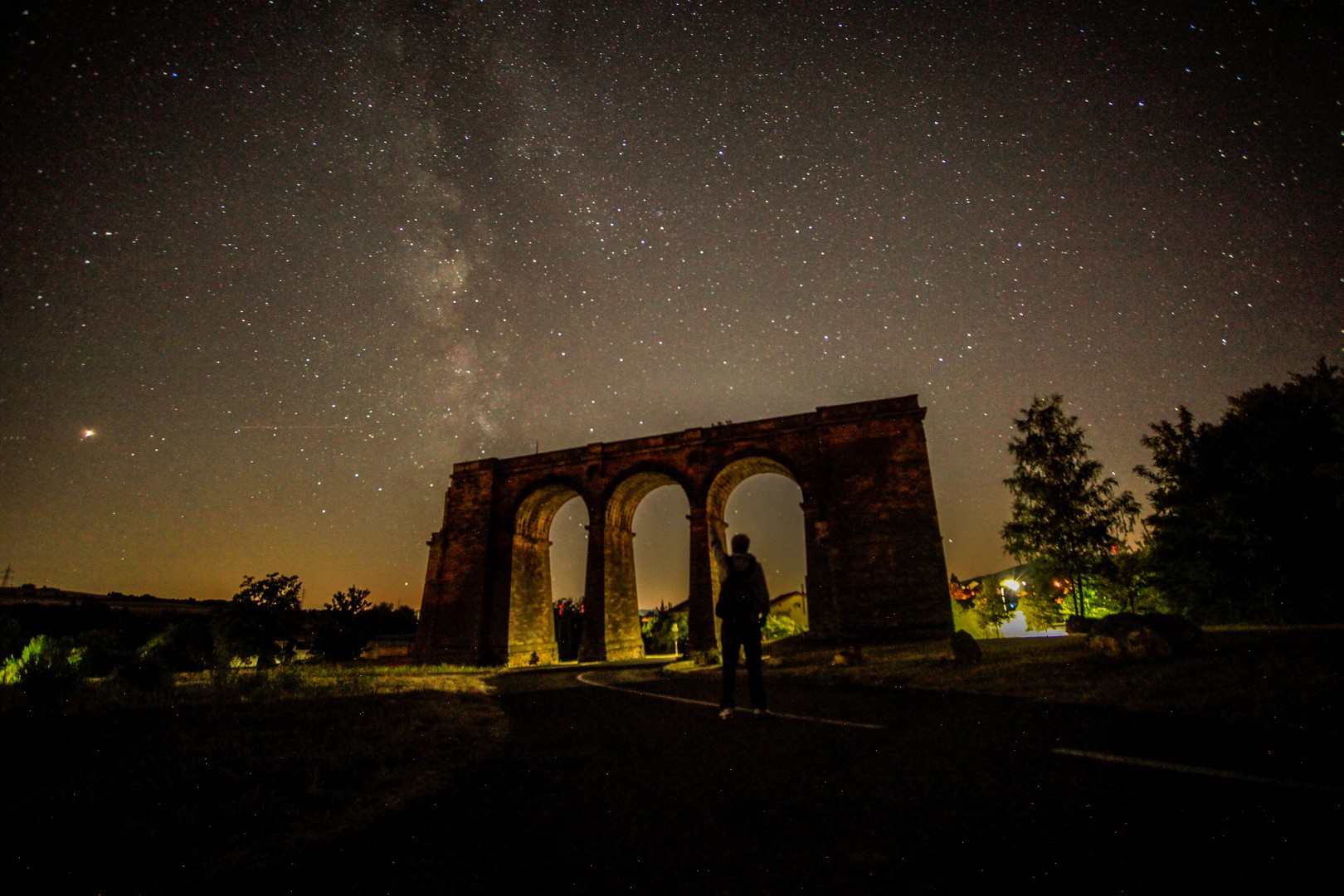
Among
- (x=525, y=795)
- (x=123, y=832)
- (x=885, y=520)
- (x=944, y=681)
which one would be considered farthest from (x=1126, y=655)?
(x=885, y=520)

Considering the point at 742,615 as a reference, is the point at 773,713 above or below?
below

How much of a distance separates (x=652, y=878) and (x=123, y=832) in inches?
115

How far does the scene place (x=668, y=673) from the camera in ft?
50.4

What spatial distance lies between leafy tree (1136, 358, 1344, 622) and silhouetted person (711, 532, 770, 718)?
52.1 ft

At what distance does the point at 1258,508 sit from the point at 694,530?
18791 millimetres

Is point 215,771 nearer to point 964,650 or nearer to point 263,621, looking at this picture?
point 964,650

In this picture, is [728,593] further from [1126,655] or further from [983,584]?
[983,584]

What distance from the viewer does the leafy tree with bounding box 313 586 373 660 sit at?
27.0 meters

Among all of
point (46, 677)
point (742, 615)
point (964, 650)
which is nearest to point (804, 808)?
point (742, 615)

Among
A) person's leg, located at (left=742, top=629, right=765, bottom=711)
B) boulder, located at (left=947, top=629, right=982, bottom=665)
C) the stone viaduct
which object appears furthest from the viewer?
the stone viaduct

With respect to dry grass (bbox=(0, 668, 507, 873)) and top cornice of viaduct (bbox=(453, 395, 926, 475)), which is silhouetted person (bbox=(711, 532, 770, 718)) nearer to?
dry grass (bbox=(0, 668, 507, 873))

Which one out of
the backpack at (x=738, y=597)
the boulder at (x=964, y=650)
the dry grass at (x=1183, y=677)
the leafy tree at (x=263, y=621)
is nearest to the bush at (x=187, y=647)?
the leafy tree at (x=263, y=621)

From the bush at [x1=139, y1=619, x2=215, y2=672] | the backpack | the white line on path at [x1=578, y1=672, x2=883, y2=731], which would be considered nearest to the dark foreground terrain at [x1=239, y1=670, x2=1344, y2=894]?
the white line on path at [x1=578, y1=672, x2=883, y2=731]

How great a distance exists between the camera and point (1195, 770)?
3631 mm
